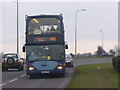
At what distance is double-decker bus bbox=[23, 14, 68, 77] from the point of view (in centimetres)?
2720

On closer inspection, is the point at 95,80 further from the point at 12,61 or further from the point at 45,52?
the point at 12,61

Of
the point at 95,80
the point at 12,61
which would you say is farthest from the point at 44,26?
the point at 12,61

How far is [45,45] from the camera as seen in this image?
27219 millimetres

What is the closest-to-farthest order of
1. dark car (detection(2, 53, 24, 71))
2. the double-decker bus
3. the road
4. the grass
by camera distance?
the grass, the road, the double-decker bus, dark car (detection(2, 53, 24, 71))

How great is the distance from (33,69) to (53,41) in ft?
7.64

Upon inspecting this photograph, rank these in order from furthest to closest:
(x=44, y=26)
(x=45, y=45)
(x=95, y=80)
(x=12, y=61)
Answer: (x=12, y=61) < (x=44, y=26) < (x=45, y=45) < (x=95, y=80)

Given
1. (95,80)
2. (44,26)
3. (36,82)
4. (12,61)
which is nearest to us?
(95,80)

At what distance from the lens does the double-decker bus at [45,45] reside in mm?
27203

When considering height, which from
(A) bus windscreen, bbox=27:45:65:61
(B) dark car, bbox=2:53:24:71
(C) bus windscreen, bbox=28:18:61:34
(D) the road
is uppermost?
(C) bus windscreen, bbox=28:18:61:34

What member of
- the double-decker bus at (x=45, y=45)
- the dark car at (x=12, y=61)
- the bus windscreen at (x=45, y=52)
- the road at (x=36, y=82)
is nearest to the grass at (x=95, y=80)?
the road at (x=36, y=82)

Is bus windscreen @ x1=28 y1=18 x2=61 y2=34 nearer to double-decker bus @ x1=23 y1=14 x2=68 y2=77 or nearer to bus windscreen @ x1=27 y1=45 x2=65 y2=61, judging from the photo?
double-decker bus @ x1=23 y1=14 x2=68 y2=77

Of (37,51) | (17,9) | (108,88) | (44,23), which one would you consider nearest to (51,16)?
(44,23)

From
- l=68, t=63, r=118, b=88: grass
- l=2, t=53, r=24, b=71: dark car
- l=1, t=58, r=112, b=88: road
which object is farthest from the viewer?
l=2, t=53, r=24, b=71: dark car

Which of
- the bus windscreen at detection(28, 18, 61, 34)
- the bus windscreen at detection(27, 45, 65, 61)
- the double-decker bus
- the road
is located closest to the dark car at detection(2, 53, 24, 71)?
the road
